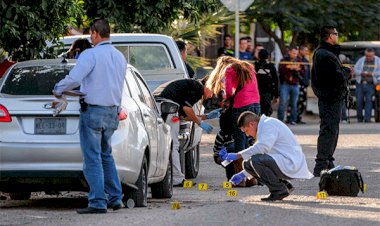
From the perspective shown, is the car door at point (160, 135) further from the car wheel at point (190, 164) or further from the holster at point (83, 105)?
the car wheel at point (190, 164)

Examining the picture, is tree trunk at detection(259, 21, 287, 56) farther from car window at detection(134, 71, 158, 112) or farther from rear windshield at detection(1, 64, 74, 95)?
rear windshield at detection(1, 64, 74, 95)

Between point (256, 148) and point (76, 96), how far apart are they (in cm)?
236

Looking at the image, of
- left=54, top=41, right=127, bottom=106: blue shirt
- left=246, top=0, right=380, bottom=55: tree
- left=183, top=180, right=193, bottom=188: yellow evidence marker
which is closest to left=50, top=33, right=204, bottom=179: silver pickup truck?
left=183, top=180, right=193, bottom=188: yellow evidence marker

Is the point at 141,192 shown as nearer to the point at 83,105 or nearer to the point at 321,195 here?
the point at 83,105

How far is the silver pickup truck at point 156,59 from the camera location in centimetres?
1931

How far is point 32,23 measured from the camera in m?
17.1

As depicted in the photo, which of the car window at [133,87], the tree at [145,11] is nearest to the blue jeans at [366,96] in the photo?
the tree at [145,11]

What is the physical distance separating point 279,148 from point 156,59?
511cm

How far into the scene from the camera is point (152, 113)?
15047mm

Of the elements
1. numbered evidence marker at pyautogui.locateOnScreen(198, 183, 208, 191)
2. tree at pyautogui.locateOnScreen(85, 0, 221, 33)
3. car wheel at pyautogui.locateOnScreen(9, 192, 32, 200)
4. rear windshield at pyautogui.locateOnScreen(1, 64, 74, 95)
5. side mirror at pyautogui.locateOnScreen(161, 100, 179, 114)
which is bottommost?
numbered evidence marker at pyautogui.locateOnScreen(198, 183, 208, 191)

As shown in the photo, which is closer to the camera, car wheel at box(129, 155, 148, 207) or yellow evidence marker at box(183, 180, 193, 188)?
car wheel at box(129, 155, 148, 207)

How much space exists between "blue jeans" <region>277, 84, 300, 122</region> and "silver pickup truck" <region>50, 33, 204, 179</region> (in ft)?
46.8

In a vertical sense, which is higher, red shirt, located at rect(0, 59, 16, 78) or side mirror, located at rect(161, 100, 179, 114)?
red shirt, located at rect(0, 59, 16, 78)

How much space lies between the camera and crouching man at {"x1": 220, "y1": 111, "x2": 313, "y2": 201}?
14.8 m
